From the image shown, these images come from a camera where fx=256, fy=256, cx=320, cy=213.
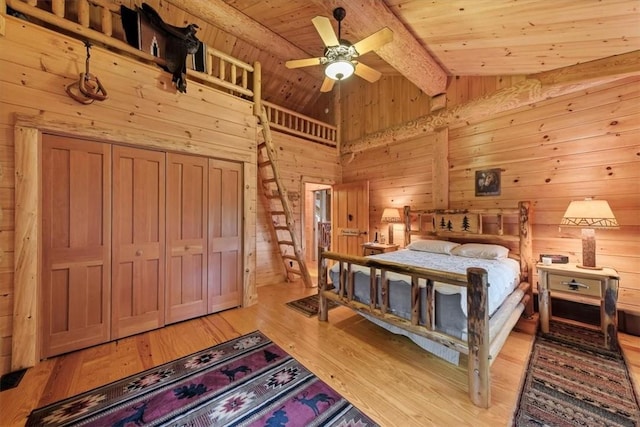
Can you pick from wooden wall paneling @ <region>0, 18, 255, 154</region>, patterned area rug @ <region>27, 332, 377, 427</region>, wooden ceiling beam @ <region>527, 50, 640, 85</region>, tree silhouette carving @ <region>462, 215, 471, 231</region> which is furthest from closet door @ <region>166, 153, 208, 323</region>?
wooden ceiling beam @ <region>527, 50, 640, 85</region>

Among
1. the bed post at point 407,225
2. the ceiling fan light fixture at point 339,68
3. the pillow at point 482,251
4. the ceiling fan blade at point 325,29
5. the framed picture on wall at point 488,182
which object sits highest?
the ceiling fan blade at point 325,29

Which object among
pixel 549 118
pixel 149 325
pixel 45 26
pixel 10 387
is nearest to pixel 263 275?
pixel 149 325

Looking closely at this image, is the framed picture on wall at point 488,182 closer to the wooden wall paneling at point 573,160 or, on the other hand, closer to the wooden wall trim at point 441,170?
the wooden wall paneling at point 573,160

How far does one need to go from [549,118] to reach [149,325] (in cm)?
529

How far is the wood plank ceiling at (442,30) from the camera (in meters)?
2.12

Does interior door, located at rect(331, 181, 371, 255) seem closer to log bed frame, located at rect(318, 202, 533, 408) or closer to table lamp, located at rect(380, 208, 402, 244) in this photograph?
table lamp, located at rect(380, 208, 402, 244)

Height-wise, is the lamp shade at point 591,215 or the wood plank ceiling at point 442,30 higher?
the wood plank ceiling at point 442,30

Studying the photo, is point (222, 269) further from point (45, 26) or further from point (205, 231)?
point (45, 26)

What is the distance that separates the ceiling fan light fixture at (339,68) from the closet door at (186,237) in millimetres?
1856

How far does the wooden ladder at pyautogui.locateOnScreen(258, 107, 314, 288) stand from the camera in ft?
13.1

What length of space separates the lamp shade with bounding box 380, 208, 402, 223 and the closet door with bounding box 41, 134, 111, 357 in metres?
3.85

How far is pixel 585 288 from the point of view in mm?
2471

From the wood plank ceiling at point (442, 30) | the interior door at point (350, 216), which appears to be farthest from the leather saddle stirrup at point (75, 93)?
the interior door at point (350, 216)

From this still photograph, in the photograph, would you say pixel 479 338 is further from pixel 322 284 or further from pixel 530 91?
pixel 530 91
